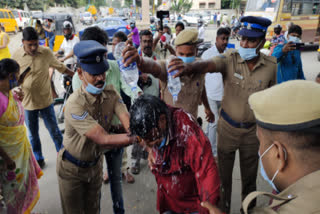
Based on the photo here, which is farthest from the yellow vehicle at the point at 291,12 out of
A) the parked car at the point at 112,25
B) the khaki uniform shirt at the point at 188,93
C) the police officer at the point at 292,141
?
the police officer at the point at 292,141

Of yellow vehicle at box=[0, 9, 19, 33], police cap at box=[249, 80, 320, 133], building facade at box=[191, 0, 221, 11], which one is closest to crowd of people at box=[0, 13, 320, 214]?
police cap at box=[249, 80, 320, 133]

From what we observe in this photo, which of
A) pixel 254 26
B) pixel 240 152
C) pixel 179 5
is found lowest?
pixel 240 152

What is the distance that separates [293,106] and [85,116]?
1472 millimetres

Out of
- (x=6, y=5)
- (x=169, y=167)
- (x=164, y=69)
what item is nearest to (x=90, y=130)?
(x=169, y=167)

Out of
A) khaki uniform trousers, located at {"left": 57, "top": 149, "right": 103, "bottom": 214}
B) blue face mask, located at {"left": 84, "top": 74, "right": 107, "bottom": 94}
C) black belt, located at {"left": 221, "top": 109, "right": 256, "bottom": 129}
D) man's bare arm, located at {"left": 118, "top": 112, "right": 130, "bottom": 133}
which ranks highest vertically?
blue face mask, located at {"left": 84, "top": 74, "right": 107, "bottom": 94}

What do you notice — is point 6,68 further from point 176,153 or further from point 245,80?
point 245,80

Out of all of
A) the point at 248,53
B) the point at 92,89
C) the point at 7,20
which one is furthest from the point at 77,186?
the point at 7,20

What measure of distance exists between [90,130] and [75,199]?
2.67 ft

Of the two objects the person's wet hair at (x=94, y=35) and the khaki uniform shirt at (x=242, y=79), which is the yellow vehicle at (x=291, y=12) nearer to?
the khaki uniform shirt at (x=242, y=79)

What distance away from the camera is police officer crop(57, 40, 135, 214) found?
71.9 inches

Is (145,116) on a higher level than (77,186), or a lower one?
higher

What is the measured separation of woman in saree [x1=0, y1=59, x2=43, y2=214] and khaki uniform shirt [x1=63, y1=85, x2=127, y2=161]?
815mm

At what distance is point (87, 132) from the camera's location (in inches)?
71.1

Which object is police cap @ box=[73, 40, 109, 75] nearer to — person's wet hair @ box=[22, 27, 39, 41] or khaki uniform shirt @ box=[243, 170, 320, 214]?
khaki uniform shirt @ box=[243, 170, 320, 214]
